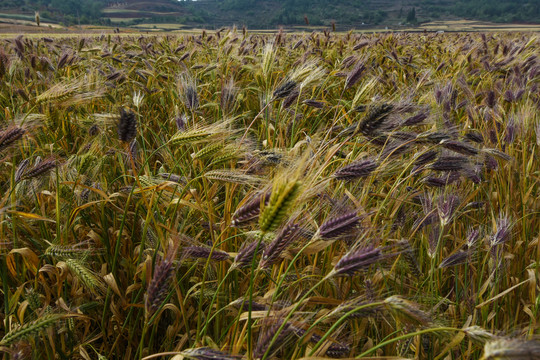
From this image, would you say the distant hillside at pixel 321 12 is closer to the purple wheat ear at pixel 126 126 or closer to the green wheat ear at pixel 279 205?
the purple wheat ear at pixel 126 126

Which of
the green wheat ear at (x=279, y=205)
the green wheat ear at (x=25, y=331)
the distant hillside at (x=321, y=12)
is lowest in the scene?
the green wheat ear at (x=25, y=331)

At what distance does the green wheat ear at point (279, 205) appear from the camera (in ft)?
2.66

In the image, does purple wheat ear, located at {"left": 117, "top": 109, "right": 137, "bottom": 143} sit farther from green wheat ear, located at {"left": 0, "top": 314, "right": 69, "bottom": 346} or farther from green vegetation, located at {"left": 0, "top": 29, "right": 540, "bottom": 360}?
green wheat ear, located at {"left": 0, "top": 314, "right": 69, "bottom": 346}

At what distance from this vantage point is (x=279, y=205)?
2.67ft

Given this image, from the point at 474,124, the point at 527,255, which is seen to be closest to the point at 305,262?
the point at 527,255

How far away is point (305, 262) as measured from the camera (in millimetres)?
1825

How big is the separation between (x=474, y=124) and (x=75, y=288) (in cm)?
310

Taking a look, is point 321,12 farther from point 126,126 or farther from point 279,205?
point 279,205

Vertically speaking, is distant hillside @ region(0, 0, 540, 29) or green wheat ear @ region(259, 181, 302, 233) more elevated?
distant hillside @ region(0, 0, 540, 29)

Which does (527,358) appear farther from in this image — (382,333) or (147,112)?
(147,112)

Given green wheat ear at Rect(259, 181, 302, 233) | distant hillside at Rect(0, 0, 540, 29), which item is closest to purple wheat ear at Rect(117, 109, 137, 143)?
green wheat ear at Rect(259, 181, 302, 233)

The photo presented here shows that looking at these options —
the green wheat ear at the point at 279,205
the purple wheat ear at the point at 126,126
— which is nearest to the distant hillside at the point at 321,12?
the purple wheat ear at the point at 126,126

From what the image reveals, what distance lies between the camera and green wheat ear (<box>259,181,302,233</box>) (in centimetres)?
81

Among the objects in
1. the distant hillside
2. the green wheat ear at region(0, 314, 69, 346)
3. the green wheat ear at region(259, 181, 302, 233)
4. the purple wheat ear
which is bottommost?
the green wheat ear at region(0, 314, 69, 346)
